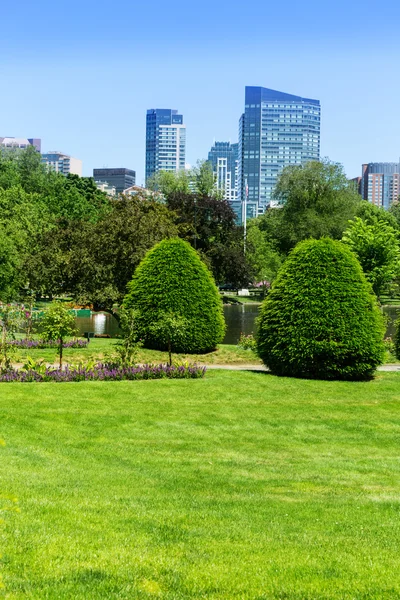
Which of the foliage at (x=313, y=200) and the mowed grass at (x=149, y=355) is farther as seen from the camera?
the foliage at (x=313, y=200)

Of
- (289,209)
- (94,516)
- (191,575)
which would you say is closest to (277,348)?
(94,516)

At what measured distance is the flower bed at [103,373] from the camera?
19094mm

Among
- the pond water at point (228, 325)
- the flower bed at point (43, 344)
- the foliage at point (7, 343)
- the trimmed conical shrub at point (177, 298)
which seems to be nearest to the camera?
the foliage at point (7, 343)

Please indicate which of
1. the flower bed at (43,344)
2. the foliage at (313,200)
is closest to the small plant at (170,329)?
the flower bed at (43,344)

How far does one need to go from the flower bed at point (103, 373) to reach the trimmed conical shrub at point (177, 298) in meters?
5.84

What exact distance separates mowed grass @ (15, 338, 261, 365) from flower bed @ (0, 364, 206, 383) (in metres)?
4.13

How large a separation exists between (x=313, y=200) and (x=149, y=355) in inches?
2206

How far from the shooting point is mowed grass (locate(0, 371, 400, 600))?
615 cm

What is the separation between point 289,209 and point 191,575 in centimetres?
7476

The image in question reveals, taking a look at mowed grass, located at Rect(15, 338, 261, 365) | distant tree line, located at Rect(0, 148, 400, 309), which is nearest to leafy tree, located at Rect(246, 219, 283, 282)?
distant tree line, located at Rect(0, 148, 400, 309)

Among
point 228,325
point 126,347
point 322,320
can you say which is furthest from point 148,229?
point 322,320

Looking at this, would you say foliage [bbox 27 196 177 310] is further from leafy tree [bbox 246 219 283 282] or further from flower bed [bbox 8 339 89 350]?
leafy tree [bbox 246 219 283 282]

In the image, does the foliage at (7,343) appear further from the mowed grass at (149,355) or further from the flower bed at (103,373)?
the mowed grass at (149,355)

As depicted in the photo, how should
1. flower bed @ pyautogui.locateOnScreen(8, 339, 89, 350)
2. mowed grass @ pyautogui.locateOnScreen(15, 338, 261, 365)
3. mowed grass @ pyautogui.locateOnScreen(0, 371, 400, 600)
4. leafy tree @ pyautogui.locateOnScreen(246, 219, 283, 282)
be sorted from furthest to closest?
1. leafy tree @ pyautogui.locateOnScreen(246, 219, 283, 282)
2. flower bed @ pyautogui.locateOnScreen(8, 339, 89, 350)
3. mowed grass @ pyautogui.locateOnScreen(15, 338, 261, 365)
4. mowed grass @ pyautogui.locateOnScreen(0, 371, 400, 600)
